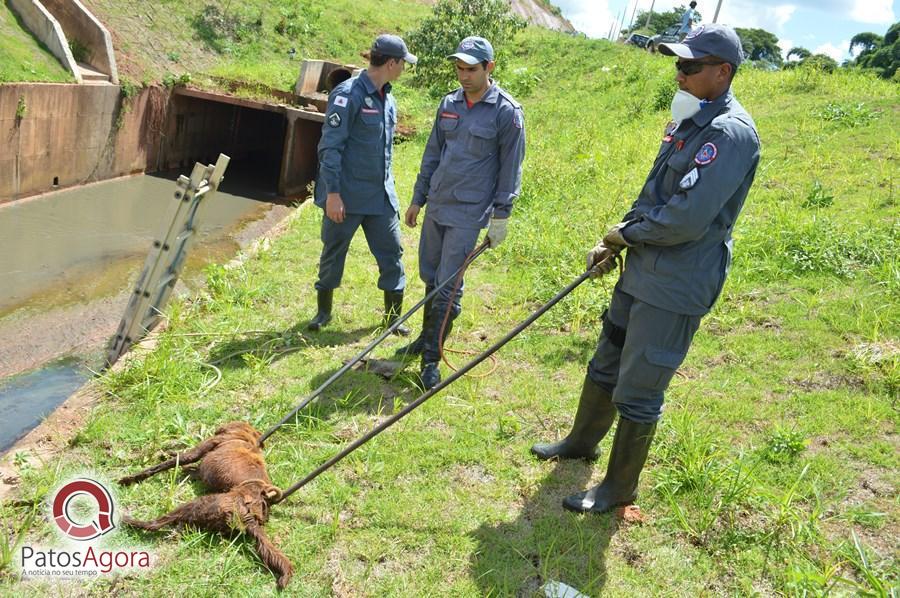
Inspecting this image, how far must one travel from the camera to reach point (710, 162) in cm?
265

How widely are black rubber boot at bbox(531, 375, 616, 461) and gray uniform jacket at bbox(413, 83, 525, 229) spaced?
4.48 feet

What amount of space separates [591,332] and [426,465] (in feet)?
7.00

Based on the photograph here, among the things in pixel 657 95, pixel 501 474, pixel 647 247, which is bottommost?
pixel 501 474

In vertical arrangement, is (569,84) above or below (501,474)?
above

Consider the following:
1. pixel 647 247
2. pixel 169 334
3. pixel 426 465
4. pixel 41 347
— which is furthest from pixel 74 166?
pixel 647 247

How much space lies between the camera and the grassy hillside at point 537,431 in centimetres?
291

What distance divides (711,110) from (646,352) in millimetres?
991

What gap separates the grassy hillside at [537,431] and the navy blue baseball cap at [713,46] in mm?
1818

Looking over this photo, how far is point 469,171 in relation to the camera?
14.1 ft

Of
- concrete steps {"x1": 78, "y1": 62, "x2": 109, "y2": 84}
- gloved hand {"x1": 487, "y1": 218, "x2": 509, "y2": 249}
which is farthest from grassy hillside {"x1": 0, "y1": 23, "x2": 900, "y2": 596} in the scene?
concrete steps {"x1": 78, "y1": 62, "x2": 109, "y2": 84}

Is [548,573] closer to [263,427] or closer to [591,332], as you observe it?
[263,427]

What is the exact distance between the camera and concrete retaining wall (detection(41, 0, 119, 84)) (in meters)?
12.8

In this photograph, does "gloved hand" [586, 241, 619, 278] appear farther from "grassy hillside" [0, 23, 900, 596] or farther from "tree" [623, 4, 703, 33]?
"tree" [623, 4, 703, 33]

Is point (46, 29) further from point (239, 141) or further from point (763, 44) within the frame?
point (763, 44)
